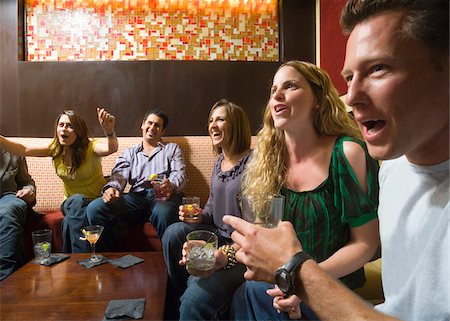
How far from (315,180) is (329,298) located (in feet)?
2.12

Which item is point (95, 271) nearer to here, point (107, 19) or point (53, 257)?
point (53, 257)

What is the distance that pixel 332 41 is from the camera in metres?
3.01

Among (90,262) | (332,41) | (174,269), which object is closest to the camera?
(90,262)

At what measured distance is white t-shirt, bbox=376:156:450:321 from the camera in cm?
63

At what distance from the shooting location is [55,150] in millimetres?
2682

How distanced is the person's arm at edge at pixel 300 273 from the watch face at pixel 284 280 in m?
0.02

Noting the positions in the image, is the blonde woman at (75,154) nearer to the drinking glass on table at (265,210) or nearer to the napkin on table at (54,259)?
→ the napkin on table at (54,259)

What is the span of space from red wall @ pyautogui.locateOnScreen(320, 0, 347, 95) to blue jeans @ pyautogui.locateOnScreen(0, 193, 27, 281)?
2.73 metres

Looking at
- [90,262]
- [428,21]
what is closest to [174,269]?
[90,262]

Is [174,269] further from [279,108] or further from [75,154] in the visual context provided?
[75,154]

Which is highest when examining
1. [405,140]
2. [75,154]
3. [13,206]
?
[405,140]

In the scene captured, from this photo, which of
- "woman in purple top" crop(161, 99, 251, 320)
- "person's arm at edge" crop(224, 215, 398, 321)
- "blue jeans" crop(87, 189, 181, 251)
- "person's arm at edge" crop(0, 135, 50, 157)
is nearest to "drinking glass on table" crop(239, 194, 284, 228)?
"person's arm at edge" crop(224, 215, 398, 321)

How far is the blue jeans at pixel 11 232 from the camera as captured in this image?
2.18 metres

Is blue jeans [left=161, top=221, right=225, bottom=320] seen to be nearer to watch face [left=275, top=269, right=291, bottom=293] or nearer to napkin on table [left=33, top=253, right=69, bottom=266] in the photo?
napkin on table [left=33, top=253, right=69, bottom=266]
